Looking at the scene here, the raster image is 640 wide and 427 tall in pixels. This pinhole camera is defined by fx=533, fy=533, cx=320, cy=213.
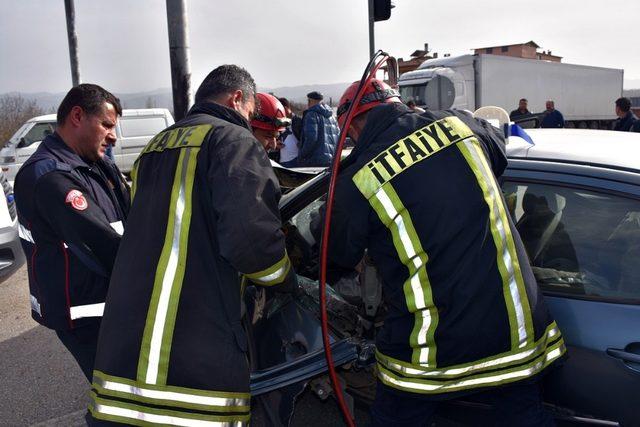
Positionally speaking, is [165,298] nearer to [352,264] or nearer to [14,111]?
[352,264]

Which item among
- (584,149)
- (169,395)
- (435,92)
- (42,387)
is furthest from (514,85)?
(169,395)

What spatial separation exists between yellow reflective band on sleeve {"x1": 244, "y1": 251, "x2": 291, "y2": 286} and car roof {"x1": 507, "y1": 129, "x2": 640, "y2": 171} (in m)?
1.05

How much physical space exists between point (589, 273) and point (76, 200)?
1.94 metres

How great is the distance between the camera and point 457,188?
5.33ft

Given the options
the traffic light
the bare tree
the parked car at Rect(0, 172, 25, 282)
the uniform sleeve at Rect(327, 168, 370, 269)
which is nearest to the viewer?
the uniform sleeve at Rect(327, 168, 370, 269)

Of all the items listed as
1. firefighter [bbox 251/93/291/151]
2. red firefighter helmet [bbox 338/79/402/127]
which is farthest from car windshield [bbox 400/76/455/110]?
red firefighter helmet [bbox 338/79/402/127]

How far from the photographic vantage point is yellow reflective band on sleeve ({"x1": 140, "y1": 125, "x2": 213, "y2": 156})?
5.60 ft

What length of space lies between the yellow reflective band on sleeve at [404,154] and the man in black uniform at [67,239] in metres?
1.07

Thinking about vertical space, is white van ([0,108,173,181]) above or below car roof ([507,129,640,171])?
below

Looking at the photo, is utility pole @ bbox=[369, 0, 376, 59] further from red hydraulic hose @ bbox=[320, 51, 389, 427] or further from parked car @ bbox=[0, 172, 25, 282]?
→ red hydraulic hose @ bbox=[320, 51, 389, 427]

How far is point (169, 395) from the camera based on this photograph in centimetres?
158

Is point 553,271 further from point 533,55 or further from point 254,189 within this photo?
point 533,55

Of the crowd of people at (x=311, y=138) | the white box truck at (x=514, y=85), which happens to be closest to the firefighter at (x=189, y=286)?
the crowd of people at (x=311, y=138)

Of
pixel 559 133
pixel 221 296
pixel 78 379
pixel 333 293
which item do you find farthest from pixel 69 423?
pixel 559 133
